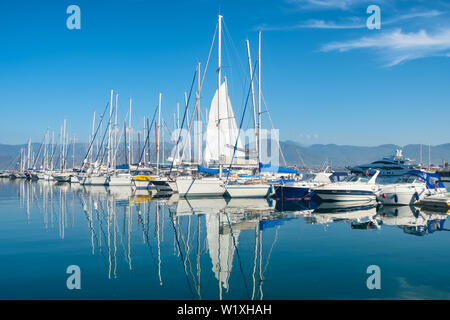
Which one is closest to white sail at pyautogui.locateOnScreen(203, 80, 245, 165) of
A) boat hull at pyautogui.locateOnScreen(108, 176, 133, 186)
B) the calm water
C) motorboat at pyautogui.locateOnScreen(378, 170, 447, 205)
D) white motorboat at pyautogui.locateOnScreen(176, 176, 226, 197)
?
white motorboat at pyautogui.locateOnScreen(176, 176, 226, 197)

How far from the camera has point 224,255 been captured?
14422mm

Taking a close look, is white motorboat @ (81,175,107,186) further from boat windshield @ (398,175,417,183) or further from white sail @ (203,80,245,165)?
boat windshield @ (398,175,417,183)

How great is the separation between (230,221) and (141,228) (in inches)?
200

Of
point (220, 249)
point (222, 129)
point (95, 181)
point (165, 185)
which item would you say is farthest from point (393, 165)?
point (220, 249)

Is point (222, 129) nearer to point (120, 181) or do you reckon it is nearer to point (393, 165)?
point (120, 181)

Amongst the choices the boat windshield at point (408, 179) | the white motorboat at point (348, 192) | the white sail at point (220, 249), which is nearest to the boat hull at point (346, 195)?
the white motorboat at point (348, 192)

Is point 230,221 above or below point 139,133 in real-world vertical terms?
below

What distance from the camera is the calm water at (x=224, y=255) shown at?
10484 mm

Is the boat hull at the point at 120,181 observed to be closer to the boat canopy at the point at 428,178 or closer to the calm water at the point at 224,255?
the calm water at the point at 224,255
